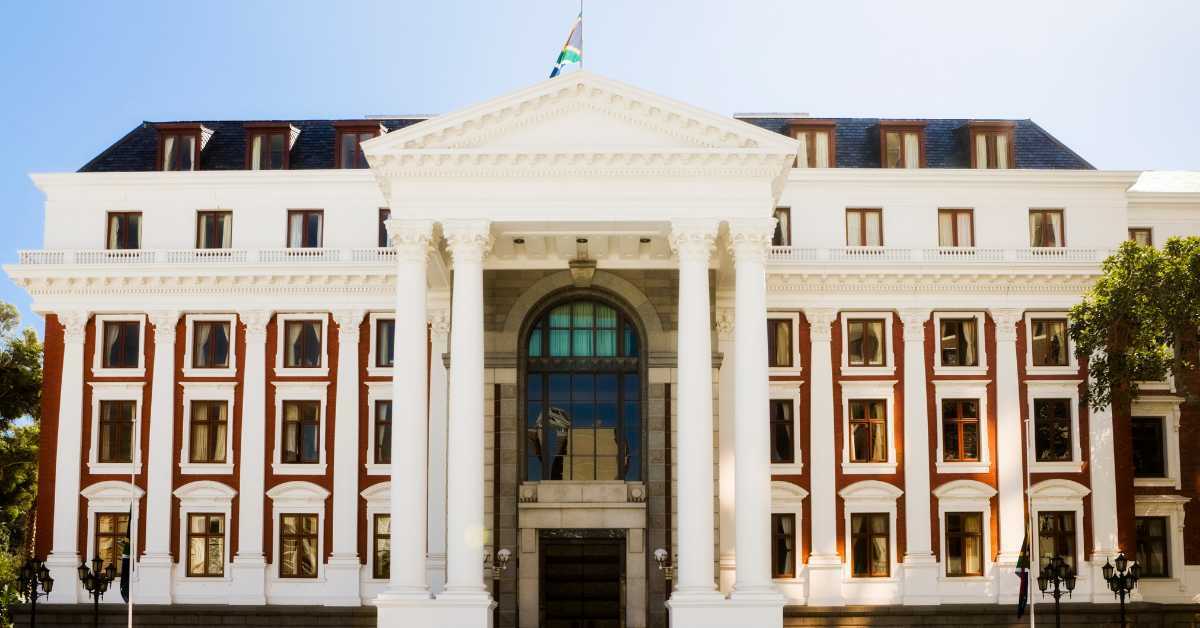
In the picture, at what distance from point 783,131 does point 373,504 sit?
69.7 ft

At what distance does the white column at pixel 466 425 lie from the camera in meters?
37.8

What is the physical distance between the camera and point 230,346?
49.2m

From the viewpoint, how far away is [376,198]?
1971 inches

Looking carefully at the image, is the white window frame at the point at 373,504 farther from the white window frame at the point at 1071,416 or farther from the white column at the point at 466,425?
the white window frame at the point at 1071,416

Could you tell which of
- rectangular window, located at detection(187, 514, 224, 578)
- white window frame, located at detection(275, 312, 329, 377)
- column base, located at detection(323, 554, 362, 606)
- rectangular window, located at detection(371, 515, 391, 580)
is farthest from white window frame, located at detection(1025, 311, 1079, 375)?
rectangular window, located at detection(187, 514, 224, 578)

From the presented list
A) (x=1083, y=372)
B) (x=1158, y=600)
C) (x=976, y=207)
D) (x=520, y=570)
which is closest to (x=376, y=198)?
(x=520, y=570)

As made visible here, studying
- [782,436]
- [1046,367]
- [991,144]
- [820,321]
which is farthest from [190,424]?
[991,144]

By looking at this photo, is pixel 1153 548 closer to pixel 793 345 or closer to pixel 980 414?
pixel 980 414

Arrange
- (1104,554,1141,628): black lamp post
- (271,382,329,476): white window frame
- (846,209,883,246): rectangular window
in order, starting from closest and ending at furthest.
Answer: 1. (1104,554,1141,628): black lamp post
2. (271,382,329,476): white window frame
3. (846,209,883,246): rectangular window

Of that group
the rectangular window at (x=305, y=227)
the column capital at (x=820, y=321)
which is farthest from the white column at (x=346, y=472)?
the column capital at (x=820, y=321)

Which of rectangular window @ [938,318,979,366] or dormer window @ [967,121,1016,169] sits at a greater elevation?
dormer window @ [967,121,1016,169]

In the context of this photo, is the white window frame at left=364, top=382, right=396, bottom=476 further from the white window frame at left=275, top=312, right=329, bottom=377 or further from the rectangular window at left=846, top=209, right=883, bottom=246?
the rectangular window at left=846, top=209, right=883, bottom=246

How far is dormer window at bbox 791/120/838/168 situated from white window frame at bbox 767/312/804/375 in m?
5.94

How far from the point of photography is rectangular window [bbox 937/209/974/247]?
5028 cm
